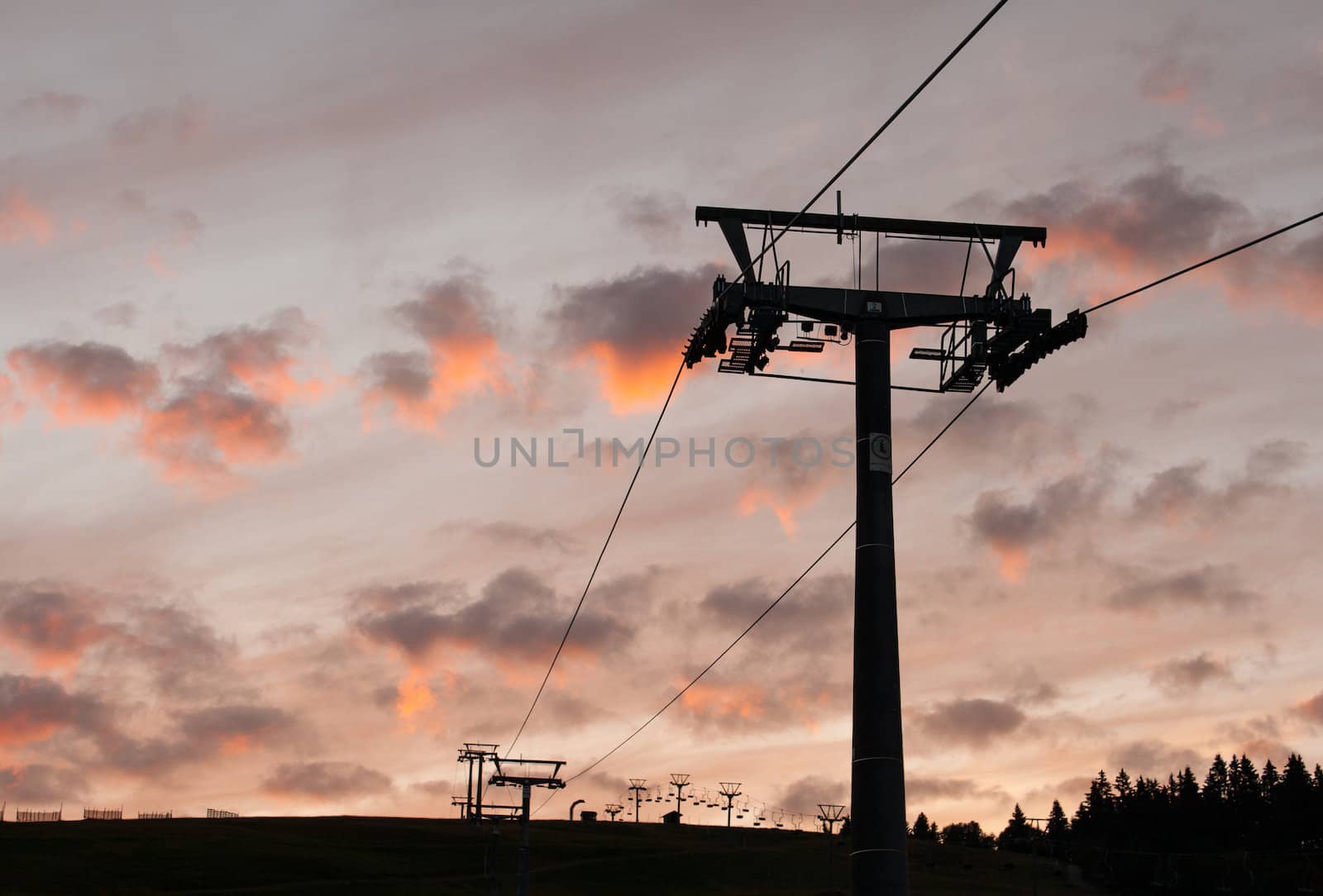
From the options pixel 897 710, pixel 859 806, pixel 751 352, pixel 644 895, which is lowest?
pixel 644 895

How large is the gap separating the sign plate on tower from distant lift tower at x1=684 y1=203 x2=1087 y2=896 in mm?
23

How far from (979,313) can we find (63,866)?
161 m

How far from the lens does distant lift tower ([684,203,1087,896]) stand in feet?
117

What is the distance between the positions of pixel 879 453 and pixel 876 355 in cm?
333

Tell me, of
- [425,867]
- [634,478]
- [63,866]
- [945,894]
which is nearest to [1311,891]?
[945,894]

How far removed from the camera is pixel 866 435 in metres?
39.1

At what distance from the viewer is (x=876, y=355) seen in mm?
40625

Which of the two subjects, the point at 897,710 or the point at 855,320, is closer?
the point at 897,710

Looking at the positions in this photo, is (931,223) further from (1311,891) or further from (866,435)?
(1311,891)

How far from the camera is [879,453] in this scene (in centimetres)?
3875

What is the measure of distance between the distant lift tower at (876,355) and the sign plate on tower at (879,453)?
0.02 m

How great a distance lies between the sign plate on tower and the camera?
38.5 meters

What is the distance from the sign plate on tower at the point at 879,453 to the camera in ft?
126

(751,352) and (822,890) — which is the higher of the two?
(751,352)
